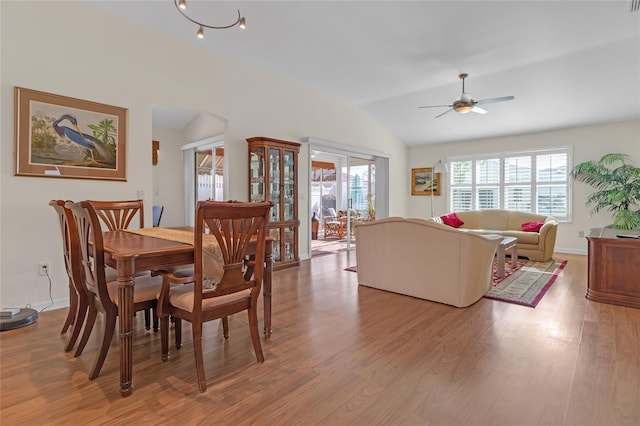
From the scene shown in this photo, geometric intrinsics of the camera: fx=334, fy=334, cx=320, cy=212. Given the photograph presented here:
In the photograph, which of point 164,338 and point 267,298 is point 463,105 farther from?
point 164,338

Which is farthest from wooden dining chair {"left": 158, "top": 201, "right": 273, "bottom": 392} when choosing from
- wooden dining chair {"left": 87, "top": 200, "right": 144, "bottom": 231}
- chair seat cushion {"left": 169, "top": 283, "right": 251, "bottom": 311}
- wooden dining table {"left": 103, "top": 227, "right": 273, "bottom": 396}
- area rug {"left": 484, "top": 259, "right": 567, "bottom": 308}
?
area rug {"left": 484, "top": 259, "right": 567, "bottom": 308}

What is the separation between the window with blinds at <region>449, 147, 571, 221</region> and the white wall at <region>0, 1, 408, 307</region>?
5110mm

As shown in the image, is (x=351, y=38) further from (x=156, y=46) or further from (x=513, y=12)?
(x=156, y=46)

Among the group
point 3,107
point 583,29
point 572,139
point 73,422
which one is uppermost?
point 583,29

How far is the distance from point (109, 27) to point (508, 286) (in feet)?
17.7

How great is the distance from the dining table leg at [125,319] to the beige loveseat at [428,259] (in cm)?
262

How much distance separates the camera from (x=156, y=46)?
3.91 metres

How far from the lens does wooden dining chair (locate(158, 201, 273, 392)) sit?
191cm

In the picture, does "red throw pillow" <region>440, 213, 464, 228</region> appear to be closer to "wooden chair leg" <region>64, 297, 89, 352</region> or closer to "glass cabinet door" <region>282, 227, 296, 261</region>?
"glass cabinet door" <region>282, 227, 296, 261</region>

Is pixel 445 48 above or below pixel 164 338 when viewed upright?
above

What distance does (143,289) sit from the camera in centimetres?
221

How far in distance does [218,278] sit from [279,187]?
315 cm

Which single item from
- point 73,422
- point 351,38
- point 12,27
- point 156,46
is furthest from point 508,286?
point 12,27

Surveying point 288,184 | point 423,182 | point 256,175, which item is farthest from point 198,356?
point 423,182
